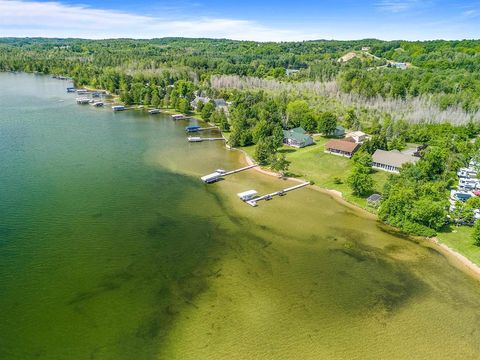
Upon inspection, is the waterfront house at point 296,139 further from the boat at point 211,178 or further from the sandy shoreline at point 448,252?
the boat at point 211,178

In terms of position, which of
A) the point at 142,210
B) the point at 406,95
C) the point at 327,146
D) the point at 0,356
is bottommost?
the point at 0,356

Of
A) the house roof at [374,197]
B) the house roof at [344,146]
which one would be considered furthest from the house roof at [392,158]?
the house roof at [374,197]

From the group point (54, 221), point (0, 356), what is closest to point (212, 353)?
point (0, 356)

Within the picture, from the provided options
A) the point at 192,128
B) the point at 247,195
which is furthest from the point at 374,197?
the point at 192,128

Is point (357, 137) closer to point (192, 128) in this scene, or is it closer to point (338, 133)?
point (338, 133)

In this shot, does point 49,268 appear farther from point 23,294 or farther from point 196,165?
point 196,165
